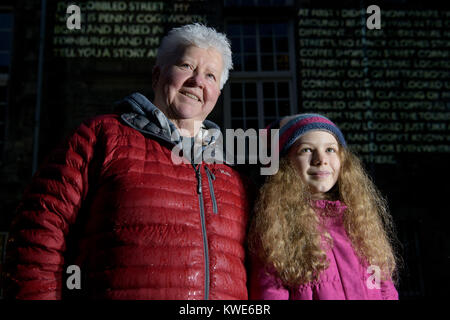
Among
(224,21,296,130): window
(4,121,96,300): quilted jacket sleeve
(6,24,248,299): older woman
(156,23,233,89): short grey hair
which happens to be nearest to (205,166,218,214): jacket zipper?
(6,24,248,299): older woman

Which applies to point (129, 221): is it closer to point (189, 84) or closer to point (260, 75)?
point (189, 84)

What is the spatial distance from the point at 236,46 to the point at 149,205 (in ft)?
20.7

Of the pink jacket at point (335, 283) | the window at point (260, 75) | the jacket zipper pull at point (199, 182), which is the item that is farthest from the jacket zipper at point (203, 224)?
the window at point (260, 75)

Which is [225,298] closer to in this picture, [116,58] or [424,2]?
[116,58]

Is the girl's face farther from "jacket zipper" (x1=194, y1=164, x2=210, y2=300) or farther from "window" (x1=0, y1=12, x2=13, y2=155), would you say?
"window" (x1=0, y1=12, x2=13, y2=155)

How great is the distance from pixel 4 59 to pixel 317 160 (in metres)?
6.93

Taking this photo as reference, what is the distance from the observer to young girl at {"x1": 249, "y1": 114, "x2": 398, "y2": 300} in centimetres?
196

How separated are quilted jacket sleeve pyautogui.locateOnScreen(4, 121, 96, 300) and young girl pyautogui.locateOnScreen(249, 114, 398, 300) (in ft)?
3.01

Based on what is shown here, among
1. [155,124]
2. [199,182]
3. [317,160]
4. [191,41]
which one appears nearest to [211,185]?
[199,182]

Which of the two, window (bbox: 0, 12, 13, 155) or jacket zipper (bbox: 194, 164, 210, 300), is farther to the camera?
window (bbox: 0, 12, 13, 155)

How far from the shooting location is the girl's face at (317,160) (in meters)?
2.29

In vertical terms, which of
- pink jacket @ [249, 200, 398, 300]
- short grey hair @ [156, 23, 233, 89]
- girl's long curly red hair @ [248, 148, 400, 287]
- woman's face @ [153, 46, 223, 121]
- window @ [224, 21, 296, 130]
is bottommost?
pink jacket @ [249, 200, 398, 300]

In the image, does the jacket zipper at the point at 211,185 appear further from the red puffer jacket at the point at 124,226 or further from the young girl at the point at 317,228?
the young girl at the point at 317,228
